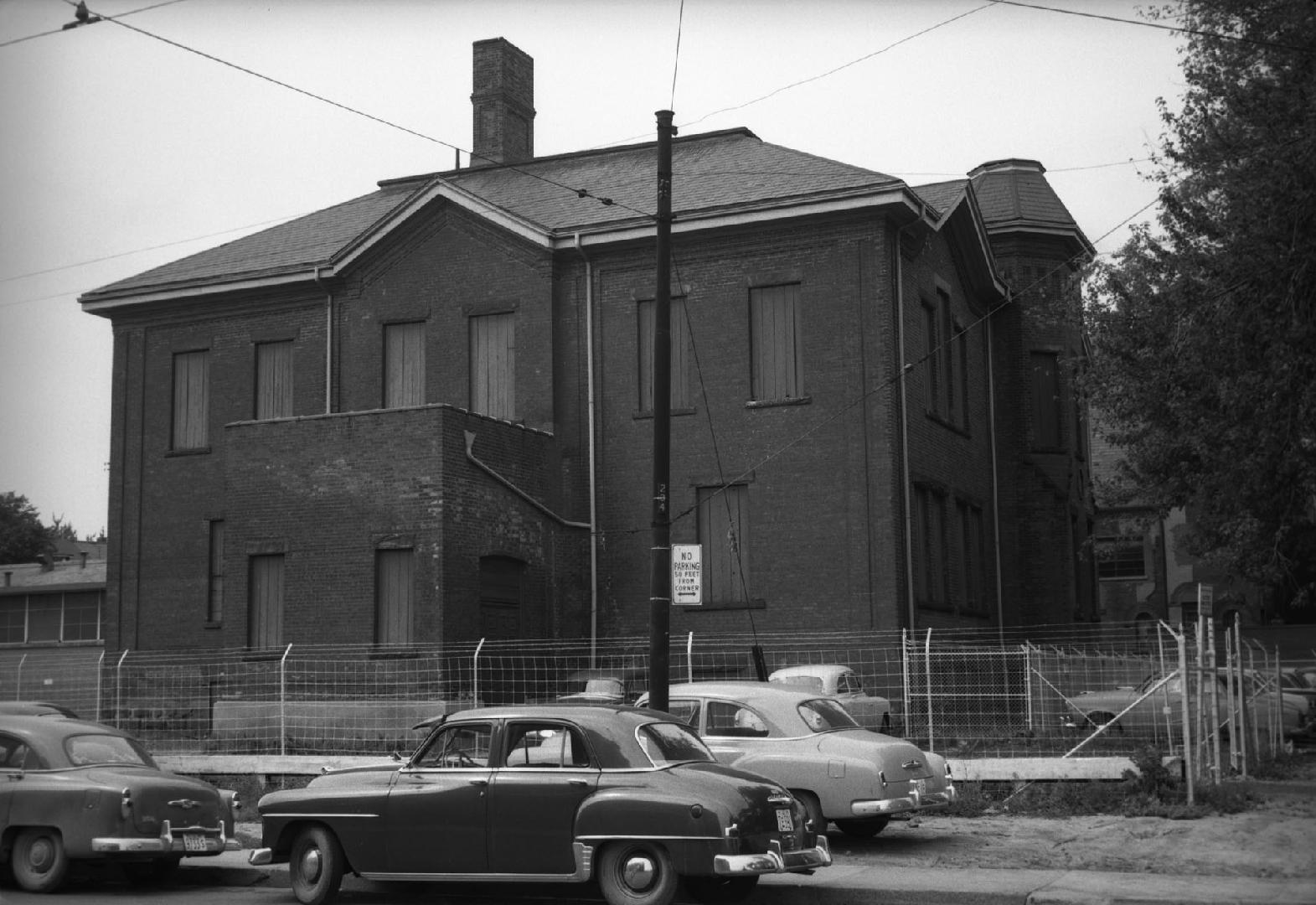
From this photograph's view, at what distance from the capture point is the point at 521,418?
2808 cm

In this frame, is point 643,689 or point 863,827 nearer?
point 863,827

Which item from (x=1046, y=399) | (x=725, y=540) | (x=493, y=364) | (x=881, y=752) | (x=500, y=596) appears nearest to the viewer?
(x=881, y=752)

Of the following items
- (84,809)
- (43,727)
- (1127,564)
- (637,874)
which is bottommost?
(637,874)

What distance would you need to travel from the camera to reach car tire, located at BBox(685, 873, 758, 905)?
1170cm

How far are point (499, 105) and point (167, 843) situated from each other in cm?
2430

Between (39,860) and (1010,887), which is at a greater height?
(39,860)

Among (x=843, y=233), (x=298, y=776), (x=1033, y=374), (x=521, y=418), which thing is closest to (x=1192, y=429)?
(x=843, y=233)

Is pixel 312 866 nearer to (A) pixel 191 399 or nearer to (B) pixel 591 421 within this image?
(B) pixel 591 421

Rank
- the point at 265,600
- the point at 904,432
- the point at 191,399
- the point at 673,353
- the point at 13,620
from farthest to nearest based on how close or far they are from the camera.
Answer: the point at 13,620 → the point at 191,399 → the point at 673,353 → the point at 265,600 → the point at 904,432

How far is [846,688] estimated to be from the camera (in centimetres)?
2166

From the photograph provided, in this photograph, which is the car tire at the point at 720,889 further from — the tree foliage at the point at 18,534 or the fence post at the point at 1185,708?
the tree foliage at the point at 18,534

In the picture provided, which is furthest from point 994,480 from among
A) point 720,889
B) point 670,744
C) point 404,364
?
point 720,889

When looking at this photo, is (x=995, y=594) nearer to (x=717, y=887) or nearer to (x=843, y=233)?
(x=843, y=233)

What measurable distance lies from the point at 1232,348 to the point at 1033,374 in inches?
512
